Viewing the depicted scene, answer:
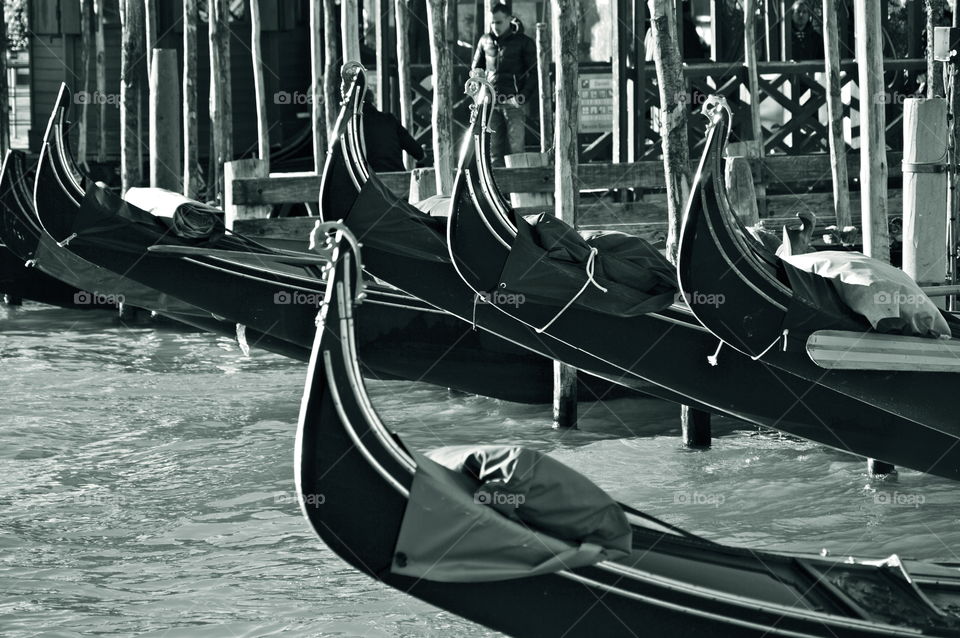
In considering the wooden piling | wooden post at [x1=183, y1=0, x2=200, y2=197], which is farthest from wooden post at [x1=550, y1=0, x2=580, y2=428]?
the wooden piling

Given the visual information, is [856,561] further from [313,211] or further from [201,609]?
[313,211]

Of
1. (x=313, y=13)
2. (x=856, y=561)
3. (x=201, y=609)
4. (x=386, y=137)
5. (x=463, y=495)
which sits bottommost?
(x=201, y=609)

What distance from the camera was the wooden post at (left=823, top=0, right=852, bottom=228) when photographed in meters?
6.82

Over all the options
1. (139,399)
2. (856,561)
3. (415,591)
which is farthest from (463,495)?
(139,399)

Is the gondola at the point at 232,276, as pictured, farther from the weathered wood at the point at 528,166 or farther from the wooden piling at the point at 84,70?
the wooden piling at the point at 84,70

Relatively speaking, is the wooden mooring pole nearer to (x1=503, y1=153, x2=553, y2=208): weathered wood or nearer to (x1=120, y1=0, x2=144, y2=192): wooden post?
(x1=503, y1=153, x2=553, y2=208): weathered wood

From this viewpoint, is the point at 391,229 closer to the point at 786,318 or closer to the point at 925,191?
the point at 786,318

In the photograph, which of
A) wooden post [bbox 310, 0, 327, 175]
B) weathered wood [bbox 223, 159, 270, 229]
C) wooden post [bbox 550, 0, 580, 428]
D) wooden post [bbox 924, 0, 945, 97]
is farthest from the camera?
wooden post [bbox 310, 0, 327, 175]

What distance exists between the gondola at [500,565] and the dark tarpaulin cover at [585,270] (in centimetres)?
167

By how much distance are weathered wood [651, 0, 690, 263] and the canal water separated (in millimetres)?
992

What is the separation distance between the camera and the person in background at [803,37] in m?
11.0

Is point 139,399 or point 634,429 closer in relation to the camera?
point 634,429

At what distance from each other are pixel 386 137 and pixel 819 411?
2556mm

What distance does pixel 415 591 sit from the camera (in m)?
3.09
